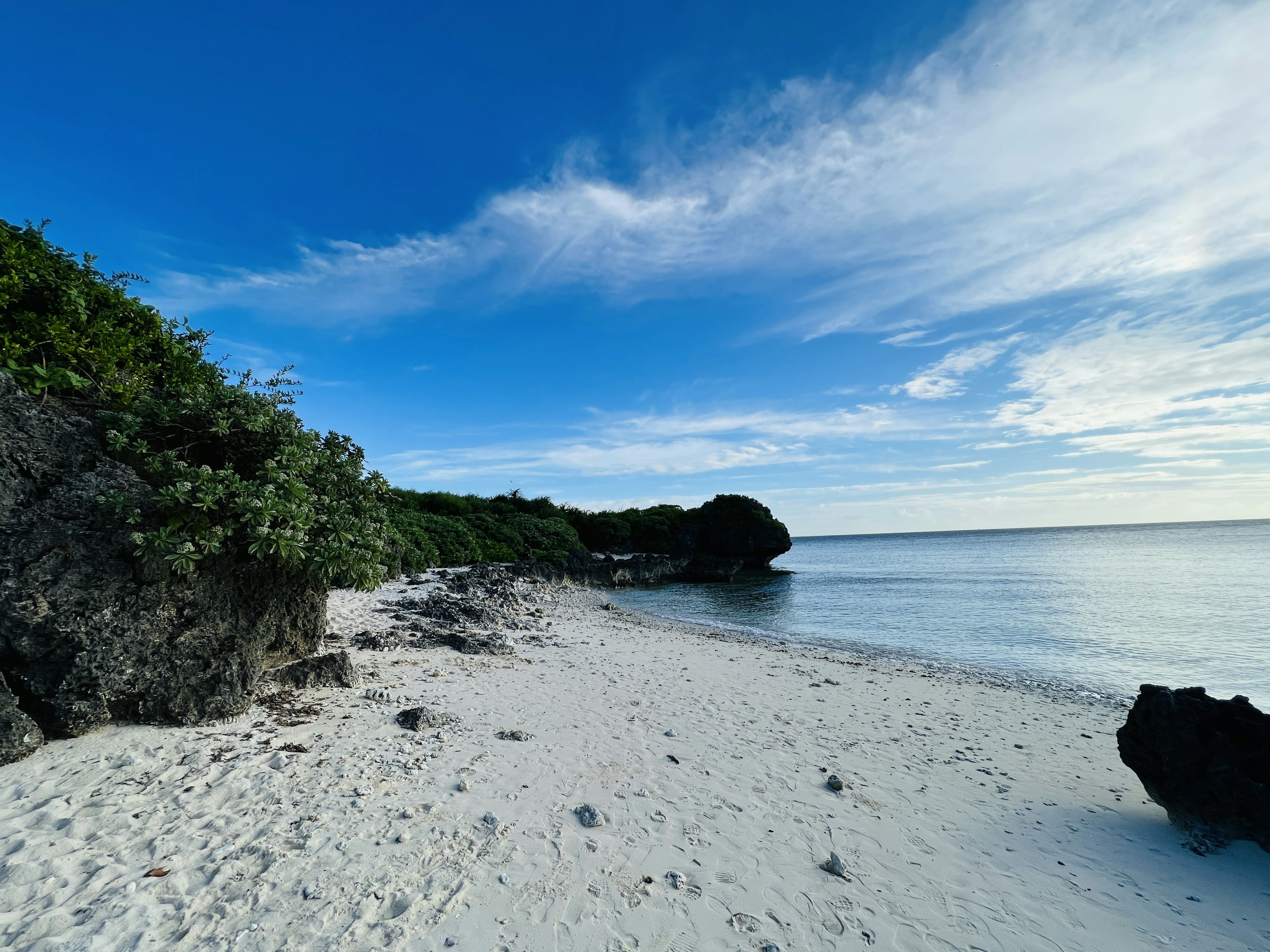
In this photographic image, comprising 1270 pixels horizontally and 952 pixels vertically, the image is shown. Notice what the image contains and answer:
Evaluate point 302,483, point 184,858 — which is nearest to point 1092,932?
point 184,858

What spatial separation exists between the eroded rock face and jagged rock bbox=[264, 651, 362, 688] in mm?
940

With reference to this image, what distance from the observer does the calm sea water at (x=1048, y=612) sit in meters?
13.9

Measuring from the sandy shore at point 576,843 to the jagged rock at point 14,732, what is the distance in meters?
0.14

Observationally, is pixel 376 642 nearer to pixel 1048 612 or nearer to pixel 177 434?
pixel 177 434

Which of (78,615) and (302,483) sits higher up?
(302,483)

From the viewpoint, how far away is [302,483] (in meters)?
5.89

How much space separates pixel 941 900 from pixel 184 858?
539 centimetres

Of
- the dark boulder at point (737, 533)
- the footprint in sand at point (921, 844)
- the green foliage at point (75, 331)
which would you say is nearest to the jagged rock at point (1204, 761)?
the footprint in sand at point (921, 844)

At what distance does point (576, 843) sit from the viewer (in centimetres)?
432

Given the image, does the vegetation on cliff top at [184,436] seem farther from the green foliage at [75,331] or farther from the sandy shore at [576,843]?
the sandy shore at [576,843]

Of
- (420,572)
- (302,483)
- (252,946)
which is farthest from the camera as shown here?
(420,572)

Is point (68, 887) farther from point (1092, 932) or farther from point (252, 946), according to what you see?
point (1092, 932)

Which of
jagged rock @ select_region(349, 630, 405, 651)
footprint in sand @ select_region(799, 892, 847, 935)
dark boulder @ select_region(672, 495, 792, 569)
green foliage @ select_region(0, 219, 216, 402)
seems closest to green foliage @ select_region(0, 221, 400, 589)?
green foliage @ select_region(0, 219, 216, 402)

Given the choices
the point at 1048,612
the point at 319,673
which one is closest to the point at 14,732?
the point at 319,673
